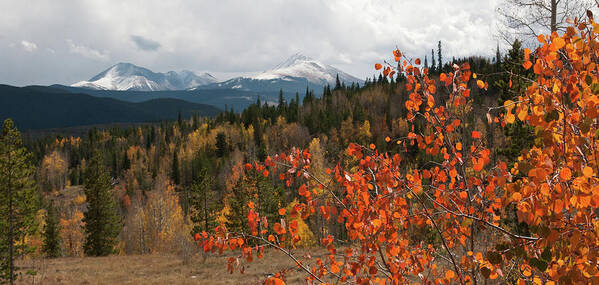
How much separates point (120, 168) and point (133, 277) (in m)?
103

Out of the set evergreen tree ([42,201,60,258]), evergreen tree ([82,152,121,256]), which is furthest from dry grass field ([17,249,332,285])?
evergreen tree ([42,201,60,258])

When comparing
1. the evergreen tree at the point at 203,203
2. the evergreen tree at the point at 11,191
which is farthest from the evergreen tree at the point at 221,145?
the evergreen tree at the point at 11,191

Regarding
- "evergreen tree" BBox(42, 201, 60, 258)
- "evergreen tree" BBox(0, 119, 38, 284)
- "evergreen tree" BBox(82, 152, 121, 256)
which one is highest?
"evergreen tree" BBox(0, 119, 38, 284)

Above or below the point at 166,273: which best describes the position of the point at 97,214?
below

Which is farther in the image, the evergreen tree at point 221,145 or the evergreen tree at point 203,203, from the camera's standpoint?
the evergreen tree at point 221,145

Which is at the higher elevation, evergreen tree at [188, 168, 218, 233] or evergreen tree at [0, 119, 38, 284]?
evergreen tree at [0, 119, 38, 284]

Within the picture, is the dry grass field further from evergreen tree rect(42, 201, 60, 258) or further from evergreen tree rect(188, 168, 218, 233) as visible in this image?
evergreen tree rect(42, 201, 60, 258)

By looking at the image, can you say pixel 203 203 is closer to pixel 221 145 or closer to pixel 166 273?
pixel 166 273

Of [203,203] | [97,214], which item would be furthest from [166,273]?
[97,214]

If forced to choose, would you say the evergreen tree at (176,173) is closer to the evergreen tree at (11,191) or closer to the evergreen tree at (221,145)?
the evergreen tree at (221,145)

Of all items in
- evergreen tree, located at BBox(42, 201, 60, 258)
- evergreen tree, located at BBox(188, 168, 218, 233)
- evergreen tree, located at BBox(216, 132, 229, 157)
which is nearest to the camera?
evergreen tree, located at BBox(188, 168, 218, 233)

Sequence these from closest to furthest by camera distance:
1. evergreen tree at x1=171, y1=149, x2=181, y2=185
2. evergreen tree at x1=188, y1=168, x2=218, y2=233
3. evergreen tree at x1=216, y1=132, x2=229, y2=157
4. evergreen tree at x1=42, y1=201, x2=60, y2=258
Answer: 1. evergreen tree at x1=188, y1=168, x2=218, y2=233
2. evergreen tree at x1=42, y1=201, x2=60, y2=258
3. evergreen tree at x1=171, y1=149, x2=181, y2=185
4. evergreen tree at x1=216, y1=132, x2=229, y2=157

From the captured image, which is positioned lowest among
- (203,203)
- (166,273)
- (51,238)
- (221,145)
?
(51,238)

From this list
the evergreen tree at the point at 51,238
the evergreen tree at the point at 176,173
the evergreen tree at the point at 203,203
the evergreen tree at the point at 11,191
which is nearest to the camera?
the evergreen tree at the point at 11,191
